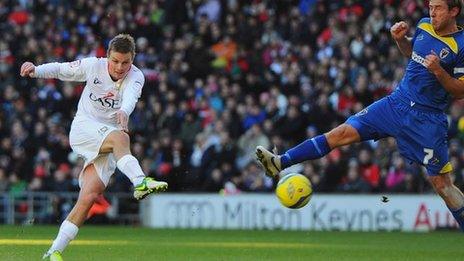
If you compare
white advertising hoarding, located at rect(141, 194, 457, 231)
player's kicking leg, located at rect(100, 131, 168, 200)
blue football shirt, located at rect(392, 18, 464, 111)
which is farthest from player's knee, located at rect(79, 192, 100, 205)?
white advertising hoarding, located at rect(141, 194, 457, 231)

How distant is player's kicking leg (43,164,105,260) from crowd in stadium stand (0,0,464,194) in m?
11.5

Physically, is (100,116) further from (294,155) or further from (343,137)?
(343,137)

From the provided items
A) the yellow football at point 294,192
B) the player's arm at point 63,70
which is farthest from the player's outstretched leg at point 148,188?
the yellow football at point 294,192

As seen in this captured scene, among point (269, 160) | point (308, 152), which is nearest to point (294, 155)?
point (308, 152)

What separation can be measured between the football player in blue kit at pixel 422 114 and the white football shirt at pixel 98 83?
162 centimetres

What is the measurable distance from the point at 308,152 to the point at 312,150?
5 centimetres

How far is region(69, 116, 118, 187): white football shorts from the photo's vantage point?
13.2 meters

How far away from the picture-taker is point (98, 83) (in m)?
13.5

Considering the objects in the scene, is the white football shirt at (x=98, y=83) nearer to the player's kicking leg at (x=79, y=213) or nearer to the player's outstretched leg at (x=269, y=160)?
the player's kicking leg at (x=79, y=213)

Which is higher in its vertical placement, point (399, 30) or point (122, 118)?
point (399, 30)

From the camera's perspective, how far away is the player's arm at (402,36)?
529 inches

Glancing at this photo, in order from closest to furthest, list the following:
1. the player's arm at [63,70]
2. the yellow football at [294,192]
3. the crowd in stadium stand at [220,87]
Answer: the player's arm at [63,70] → the yellow football at [294,192] → the crowd in stadium stand at [220,87]

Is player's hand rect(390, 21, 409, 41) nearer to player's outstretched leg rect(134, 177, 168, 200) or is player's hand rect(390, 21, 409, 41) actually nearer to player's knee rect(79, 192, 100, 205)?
player's outstretched leg rect(134, 177, 168, 200)

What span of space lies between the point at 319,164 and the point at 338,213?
1.28m
